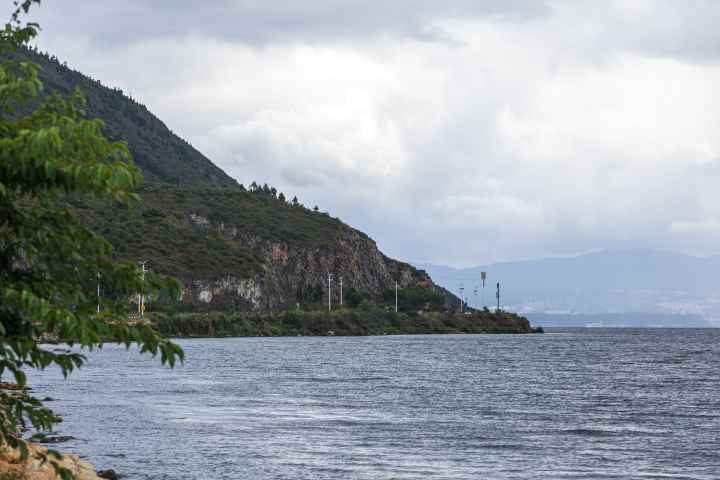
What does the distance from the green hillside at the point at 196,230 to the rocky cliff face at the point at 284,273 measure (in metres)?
1.82

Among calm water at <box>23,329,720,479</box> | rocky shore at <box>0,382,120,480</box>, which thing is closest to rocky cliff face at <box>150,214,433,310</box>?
calm water at <box>23,329,720,479</box>

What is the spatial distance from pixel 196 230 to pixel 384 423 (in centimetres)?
13591

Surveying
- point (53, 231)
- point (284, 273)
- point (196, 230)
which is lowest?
point (53, 231)

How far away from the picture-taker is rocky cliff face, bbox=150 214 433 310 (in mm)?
134375

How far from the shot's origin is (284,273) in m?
162

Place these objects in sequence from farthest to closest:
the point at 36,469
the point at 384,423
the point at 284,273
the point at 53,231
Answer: the point at 284,273 < the point at 384,423 < the point at 36,469 < the point at 53,231

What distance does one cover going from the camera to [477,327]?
17750 cm

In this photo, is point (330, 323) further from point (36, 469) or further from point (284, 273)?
point (36, 469)

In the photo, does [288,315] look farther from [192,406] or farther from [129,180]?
[129,180]

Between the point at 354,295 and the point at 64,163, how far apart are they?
156 m

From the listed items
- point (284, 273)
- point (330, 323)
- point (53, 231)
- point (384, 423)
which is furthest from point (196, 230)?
point (53, 231)

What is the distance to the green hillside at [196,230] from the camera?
130 meters

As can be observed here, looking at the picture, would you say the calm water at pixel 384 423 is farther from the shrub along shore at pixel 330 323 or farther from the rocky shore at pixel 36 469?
the shrub along shore at pixel 330 323

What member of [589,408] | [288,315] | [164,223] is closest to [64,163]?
[589,408]
